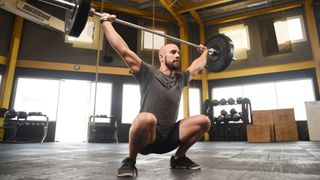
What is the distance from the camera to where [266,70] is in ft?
24.2

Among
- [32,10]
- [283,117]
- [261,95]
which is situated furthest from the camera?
[261,95]

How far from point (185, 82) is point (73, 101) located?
6.15m

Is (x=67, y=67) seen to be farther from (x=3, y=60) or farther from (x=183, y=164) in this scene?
(x=183, y=164)

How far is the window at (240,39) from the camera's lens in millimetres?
8012

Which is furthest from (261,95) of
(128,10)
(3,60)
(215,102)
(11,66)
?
(3,60)

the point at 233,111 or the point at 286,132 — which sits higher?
the point at 233,111

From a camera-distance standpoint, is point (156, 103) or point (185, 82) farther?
point (185, 82)

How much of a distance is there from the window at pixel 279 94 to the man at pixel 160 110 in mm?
6629

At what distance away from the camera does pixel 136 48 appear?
7.87m

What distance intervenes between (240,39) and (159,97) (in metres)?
7.75

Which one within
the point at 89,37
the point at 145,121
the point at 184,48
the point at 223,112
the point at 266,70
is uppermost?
the point at 89,37

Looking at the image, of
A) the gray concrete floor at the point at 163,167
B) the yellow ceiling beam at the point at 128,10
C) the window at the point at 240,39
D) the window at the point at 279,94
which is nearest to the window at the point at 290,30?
the window at the point at 240,39

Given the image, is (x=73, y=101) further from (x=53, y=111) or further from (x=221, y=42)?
(x=221, y=42)

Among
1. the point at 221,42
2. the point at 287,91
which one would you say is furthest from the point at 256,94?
the point at 221,42
